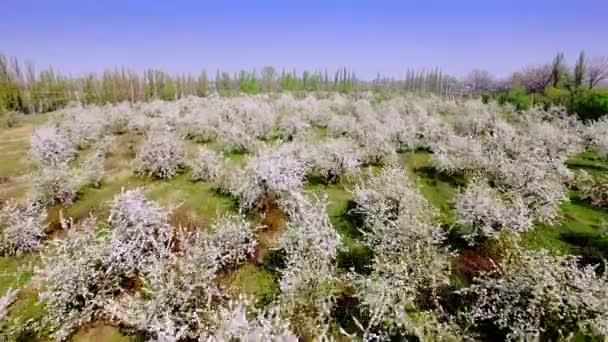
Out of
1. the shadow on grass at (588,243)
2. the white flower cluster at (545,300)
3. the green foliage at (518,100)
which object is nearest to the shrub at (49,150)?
the white flower cluster at (545,300)

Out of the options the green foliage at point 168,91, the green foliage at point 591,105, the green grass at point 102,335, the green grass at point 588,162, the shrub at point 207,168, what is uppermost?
the green foliage at point 168,91

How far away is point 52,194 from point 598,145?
1960 cm

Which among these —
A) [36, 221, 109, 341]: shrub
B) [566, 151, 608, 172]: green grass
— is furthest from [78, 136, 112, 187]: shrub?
[566, 151, 608, 172]: green grass

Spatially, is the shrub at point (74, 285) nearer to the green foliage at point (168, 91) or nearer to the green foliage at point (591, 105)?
the green foliage at point (591, 105)

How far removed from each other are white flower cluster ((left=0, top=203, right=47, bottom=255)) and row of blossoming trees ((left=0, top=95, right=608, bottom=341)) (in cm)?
3

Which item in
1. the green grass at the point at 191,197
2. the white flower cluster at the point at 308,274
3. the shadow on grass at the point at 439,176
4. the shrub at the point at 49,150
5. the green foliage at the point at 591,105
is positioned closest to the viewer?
the white flower cluster at the point at 308,274

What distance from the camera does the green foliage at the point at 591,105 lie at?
2247cm

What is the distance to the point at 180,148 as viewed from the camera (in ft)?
43.8

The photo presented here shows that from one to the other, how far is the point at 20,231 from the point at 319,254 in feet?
22.5

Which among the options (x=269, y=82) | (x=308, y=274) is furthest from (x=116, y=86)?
(x=308, y=274)

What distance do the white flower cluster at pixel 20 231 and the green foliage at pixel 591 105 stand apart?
28.1 meters

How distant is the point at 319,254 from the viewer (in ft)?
22.3

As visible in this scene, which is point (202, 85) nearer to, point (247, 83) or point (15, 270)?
point (247, 83)

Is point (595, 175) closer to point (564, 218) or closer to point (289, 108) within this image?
point (564, 218)
